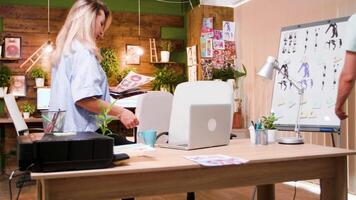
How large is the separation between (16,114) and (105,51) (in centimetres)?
274

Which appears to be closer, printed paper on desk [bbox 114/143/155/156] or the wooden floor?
printed paper on desk [bbox 114/143/155/156]

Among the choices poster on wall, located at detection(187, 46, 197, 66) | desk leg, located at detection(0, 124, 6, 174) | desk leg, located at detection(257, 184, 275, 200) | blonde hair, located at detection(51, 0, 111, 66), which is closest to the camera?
blonde hair, located at detection(51, 0, 111, 66)

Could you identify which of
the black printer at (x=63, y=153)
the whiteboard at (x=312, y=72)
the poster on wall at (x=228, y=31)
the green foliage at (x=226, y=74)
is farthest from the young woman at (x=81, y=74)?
the poster on wall at (x=228, y=31)

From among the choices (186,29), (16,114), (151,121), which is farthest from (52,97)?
(186,29)

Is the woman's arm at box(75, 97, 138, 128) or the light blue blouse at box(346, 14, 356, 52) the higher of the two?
the light blue blouse at box(346, 14, 356, 52)

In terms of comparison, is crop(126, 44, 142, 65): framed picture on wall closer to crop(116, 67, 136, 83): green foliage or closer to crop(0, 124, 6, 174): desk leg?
crop(116, 67, 136, 83): green foliage

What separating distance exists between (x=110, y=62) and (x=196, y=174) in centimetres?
470

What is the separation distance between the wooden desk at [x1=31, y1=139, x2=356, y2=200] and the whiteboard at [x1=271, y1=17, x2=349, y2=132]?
131 centimetres

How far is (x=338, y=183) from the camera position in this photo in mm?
1774

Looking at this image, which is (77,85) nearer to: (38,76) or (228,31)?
(228,31)

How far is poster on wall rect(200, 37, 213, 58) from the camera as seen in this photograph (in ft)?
17.9

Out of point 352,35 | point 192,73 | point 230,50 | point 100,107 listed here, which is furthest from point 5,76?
point 352,35

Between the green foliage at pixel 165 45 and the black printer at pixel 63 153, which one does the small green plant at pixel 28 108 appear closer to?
the green foliage at pixel 165 45

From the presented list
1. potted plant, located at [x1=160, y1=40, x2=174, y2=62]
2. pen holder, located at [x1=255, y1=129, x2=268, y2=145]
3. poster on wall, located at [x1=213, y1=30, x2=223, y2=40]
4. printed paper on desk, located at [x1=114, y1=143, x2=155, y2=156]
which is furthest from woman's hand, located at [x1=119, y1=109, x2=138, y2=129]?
potted plant, located at [x1=160, y1=40, x2=174, y2=62]
